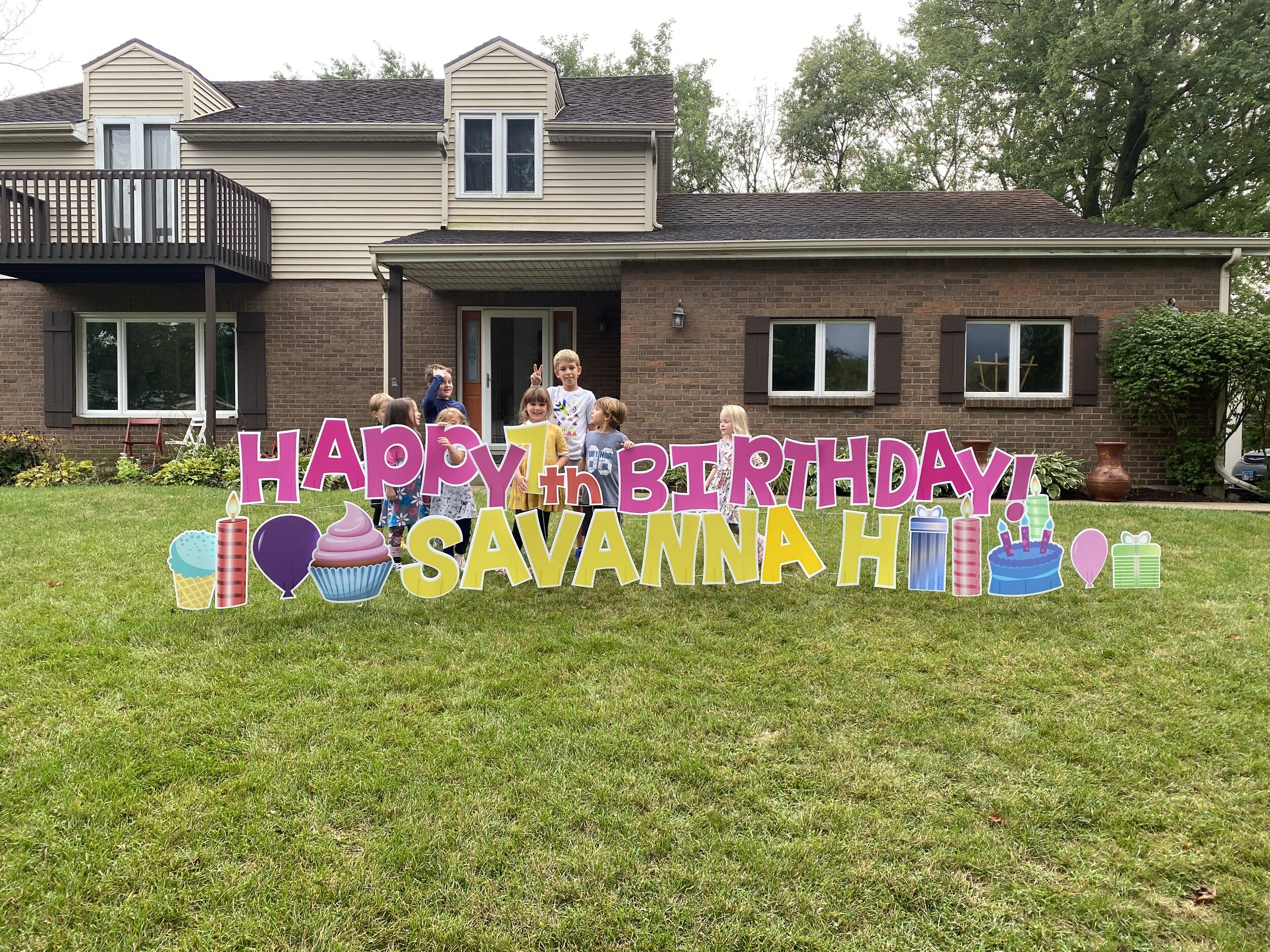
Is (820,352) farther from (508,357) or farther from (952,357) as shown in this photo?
(508,357)

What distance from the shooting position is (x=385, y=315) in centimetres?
1341

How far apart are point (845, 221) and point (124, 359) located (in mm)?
12427

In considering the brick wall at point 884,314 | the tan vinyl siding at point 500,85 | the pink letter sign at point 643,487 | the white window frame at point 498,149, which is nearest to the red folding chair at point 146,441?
the white window frame at point 498,149

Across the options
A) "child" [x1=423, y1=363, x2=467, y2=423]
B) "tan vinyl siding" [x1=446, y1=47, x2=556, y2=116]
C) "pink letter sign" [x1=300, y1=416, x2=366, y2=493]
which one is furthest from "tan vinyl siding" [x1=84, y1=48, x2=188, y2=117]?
"pink letter sign" [x1=300, y1=416, x2=366, y2=493]

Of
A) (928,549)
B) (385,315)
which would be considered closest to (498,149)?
(385,315)

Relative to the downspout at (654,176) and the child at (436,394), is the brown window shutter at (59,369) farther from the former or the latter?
the downspout at (654,176)

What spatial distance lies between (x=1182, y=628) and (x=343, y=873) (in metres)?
4.68

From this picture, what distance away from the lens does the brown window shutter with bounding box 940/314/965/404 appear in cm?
1129

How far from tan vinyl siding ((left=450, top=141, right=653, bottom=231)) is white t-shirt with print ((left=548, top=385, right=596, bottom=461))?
26.9 feet

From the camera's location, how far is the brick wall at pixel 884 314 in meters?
11.1

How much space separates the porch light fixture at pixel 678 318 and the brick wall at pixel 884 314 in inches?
3.5

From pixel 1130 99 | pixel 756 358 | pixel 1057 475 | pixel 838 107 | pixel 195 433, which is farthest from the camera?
pixel 838 107

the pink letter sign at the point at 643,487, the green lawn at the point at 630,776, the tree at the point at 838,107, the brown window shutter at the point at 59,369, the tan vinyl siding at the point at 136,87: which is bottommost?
the green lawn at the point at 630,776

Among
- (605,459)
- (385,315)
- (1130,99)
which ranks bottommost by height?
(605,459)
